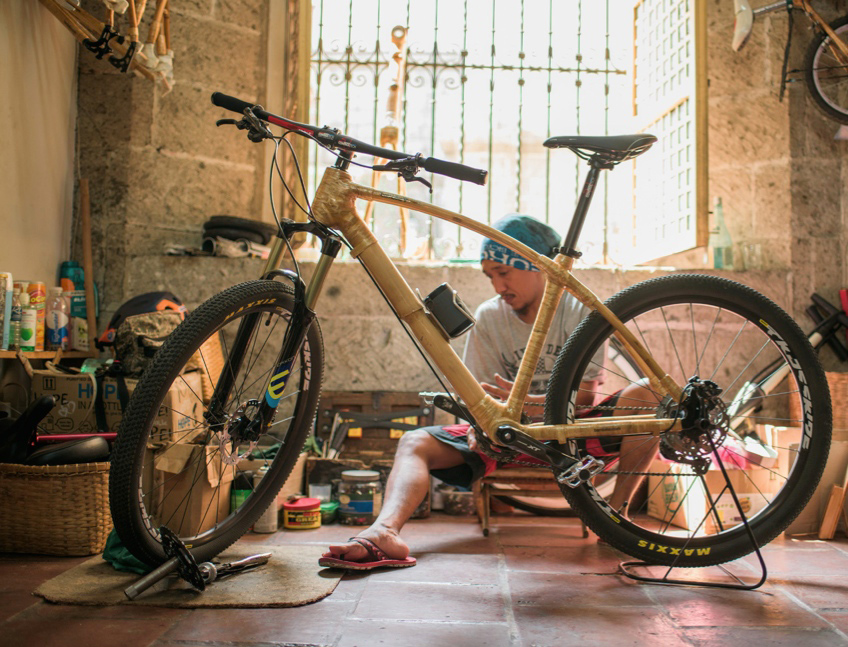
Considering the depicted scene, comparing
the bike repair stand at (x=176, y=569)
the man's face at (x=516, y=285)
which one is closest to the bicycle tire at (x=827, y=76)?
the man's face at (x=516, y=285)

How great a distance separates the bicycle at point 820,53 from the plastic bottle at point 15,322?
3.24m

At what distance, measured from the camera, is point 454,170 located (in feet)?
5.74

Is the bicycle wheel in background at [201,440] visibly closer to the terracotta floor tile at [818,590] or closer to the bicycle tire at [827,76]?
the terracotta floor tile at [818,590]

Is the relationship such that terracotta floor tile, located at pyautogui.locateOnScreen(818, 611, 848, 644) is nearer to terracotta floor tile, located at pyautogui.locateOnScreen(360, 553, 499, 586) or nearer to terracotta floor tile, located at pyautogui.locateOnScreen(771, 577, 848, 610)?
terracotta floor tile, located at pyautogui.locateOnScreen(771, 577, 848, 610)

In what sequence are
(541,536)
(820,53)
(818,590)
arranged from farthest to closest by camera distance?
(820,53)
(541,536)
(818,590)

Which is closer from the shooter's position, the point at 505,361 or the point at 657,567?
the point at 657,567

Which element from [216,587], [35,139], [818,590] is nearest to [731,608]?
[818,590]

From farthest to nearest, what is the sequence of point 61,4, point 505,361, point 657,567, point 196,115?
point 196,115, point 61,4, point 505,361, point 657,567

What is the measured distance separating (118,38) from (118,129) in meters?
0.56

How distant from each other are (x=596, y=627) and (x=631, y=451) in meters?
0.75

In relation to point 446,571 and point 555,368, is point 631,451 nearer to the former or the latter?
point 555,368

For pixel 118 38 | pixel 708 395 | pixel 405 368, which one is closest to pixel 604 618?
pixel 708 395

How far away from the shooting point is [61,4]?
8.73ft

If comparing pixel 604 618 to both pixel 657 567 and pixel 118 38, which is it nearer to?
pixel 657 567
